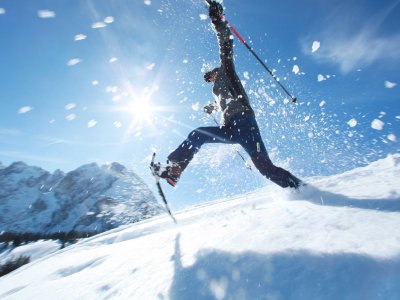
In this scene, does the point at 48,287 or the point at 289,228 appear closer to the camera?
the point at 289,228

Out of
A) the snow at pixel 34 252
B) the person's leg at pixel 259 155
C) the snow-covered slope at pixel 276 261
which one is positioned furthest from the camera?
the snow at pixel 34 252

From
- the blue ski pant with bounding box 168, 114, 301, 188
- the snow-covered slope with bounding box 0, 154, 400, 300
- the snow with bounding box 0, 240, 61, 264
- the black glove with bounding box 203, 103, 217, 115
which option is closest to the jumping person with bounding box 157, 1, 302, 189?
the blue ski pant with bounding box 168, 114, 301, 188

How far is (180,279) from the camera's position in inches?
71.8

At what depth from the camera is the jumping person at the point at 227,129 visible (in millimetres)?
4289

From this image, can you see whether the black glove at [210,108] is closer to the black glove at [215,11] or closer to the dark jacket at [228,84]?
the dark jacket at [228,84]

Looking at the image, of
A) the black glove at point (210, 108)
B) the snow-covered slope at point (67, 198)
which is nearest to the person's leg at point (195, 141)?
the black glove at point (210, 108)

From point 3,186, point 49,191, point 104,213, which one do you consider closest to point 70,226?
point 104,213

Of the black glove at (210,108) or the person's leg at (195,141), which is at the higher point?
the black glove at (210,108)

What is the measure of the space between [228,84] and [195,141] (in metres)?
1.13

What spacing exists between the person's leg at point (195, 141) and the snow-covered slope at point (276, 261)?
4.81 feet

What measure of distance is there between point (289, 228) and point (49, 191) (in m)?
198

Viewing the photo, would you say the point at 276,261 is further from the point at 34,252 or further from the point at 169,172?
the point at 34,252

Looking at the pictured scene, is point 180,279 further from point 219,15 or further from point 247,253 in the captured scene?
point 219,15

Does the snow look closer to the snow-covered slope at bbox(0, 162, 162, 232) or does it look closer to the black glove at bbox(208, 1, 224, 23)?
the black glove at bbox(208, 1, 224, 23)
